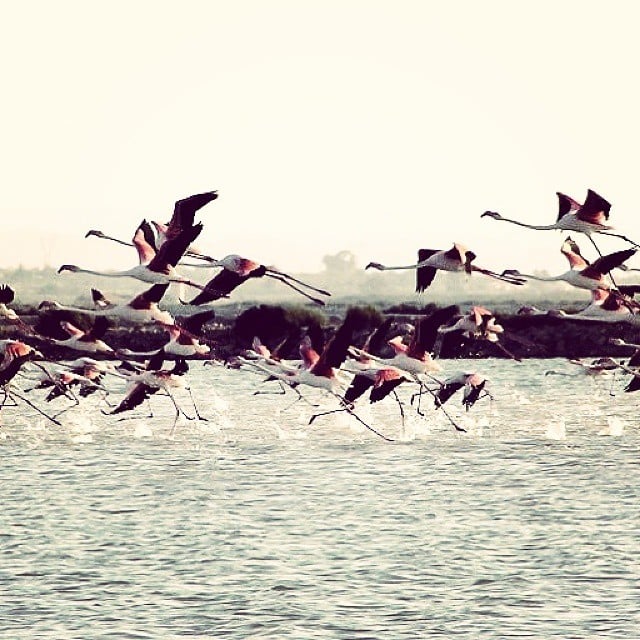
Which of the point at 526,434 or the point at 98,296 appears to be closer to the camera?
the point at 98,296

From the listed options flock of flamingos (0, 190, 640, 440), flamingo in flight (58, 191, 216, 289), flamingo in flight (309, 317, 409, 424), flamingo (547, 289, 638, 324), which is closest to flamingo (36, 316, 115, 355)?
flock of flamingos (0, 190, 640, 440)

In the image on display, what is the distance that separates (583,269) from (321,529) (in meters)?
4.63

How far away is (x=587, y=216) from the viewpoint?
19.3 meters

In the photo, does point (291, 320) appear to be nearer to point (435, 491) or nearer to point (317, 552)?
point (435, 491)

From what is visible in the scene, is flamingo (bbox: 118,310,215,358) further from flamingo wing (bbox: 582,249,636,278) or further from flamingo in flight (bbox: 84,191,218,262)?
flamingo wing (bbox: 582,249,636,278)

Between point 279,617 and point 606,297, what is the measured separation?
8498 millimetres

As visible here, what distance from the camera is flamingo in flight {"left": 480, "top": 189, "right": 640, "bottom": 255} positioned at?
1919 cm

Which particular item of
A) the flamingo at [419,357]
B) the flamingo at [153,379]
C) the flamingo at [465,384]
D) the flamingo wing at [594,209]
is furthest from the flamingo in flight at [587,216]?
the flamingo at [153,379]

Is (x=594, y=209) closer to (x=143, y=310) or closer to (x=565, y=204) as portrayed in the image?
(x=565, y=204)

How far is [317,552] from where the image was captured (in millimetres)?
17531

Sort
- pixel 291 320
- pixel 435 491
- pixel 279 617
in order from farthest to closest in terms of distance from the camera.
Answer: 1. pixel 291 320
2. pixel 435 491
3. pixel 279 617

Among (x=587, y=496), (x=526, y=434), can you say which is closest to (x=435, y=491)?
(x=587, y=496)

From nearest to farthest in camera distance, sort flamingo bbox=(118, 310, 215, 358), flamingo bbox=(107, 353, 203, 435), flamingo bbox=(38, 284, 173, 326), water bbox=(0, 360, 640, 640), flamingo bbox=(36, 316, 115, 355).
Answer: water bbox=(0, 360, 640, 640) → flamingo bbox=(38, 284, 173, 326) → flamingo bbox=(118, 310, 215, 358) → flamingo bbox=(36, 316, 115, 355) → flamingo bbox=(107, 353, 203, 435)

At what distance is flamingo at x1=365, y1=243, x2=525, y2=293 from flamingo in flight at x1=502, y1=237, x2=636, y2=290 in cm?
52
